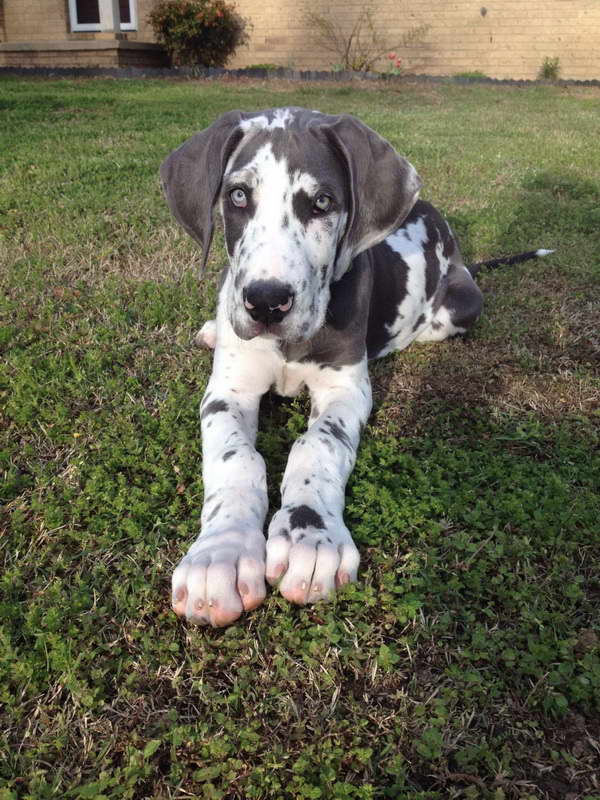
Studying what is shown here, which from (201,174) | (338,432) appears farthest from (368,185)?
(338,432)

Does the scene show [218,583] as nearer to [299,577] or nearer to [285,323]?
[299,577]

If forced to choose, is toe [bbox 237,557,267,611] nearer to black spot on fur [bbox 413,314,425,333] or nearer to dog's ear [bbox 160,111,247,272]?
dog's ear [bbox 160,111,247,272]

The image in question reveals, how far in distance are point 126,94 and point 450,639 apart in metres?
15.9

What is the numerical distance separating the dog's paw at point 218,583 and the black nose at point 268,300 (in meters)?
0.89

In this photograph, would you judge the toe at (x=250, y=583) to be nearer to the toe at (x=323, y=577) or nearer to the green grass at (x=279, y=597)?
the green grass at (x=279, y=597)

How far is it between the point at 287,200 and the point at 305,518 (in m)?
1.28

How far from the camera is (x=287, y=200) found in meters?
2.81

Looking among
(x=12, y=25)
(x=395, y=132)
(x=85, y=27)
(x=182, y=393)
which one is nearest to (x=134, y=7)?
(x=85, y=27)

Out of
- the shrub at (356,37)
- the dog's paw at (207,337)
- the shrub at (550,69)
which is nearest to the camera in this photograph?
the dog's paw at (207,337)

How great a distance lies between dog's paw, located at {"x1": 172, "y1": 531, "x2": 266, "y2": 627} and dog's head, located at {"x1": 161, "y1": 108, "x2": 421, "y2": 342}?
0.93 metres

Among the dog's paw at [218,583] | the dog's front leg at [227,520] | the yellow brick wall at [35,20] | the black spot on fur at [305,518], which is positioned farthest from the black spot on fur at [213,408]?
the yellow brick wall at [35,20]

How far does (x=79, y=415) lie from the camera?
11.0 ft

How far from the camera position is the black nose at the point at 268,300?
2.62 m

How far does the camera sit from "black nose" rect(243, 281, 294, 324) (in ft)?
8.59
